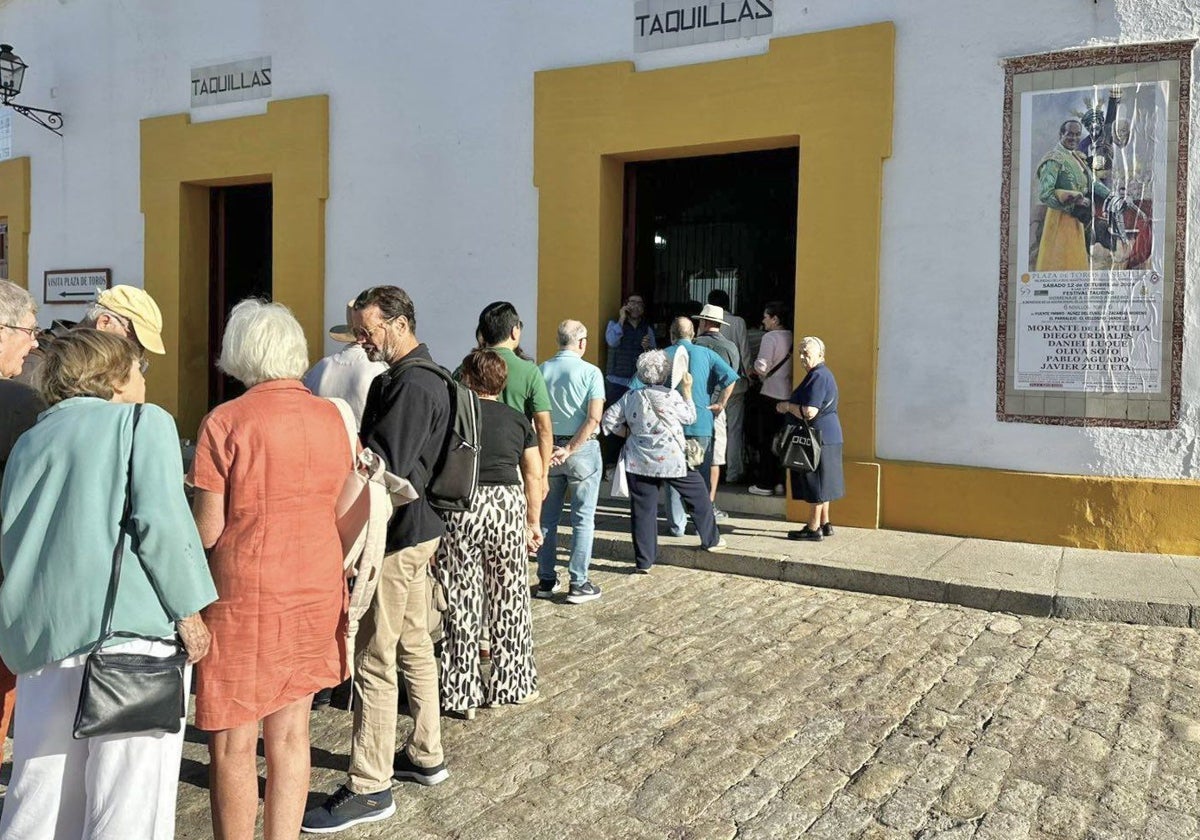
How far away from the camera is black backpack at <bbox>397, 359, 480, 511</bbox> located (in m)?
3.54

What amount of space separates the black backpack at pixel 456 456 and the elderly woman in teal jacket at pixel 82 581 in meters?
1.18

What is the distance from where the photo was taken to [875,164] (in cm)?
762

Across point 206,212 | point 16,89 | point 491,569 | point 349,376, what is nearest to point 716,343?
point 349,376

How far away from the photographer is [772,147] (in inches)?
328

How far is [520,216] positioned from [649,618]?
4.71 metres

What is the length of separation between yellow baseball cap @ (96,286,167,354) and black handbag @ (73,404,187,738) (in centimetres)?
152

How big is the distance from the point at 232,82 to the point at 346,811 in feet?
31.5

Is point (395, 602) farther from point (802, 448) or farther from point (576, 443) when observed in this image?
point (802, 448)

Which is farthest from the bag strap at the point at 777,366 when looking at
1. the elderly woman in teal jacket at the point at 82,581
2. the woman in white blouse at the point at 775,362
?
the elderly woman in teal jacket at the point at 82,581

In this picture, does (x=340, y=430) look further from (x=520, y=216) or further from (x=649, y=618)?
(x=520, y=216)

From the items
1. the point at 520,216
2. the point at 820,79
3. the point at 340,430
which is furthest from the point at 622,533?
the point at 340,430

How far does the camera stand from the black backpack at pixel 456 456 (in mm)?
3535

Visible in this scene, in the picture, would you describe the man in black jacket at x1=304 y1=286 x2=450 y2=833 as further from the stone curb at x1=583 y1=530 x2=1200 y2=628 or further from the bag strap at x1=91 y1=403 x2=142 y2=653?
the stone curb at x1=583 y1=530 x2=1200 y2=628

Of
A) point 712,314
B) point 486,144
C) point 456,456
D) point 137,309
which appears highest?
point 486,144
